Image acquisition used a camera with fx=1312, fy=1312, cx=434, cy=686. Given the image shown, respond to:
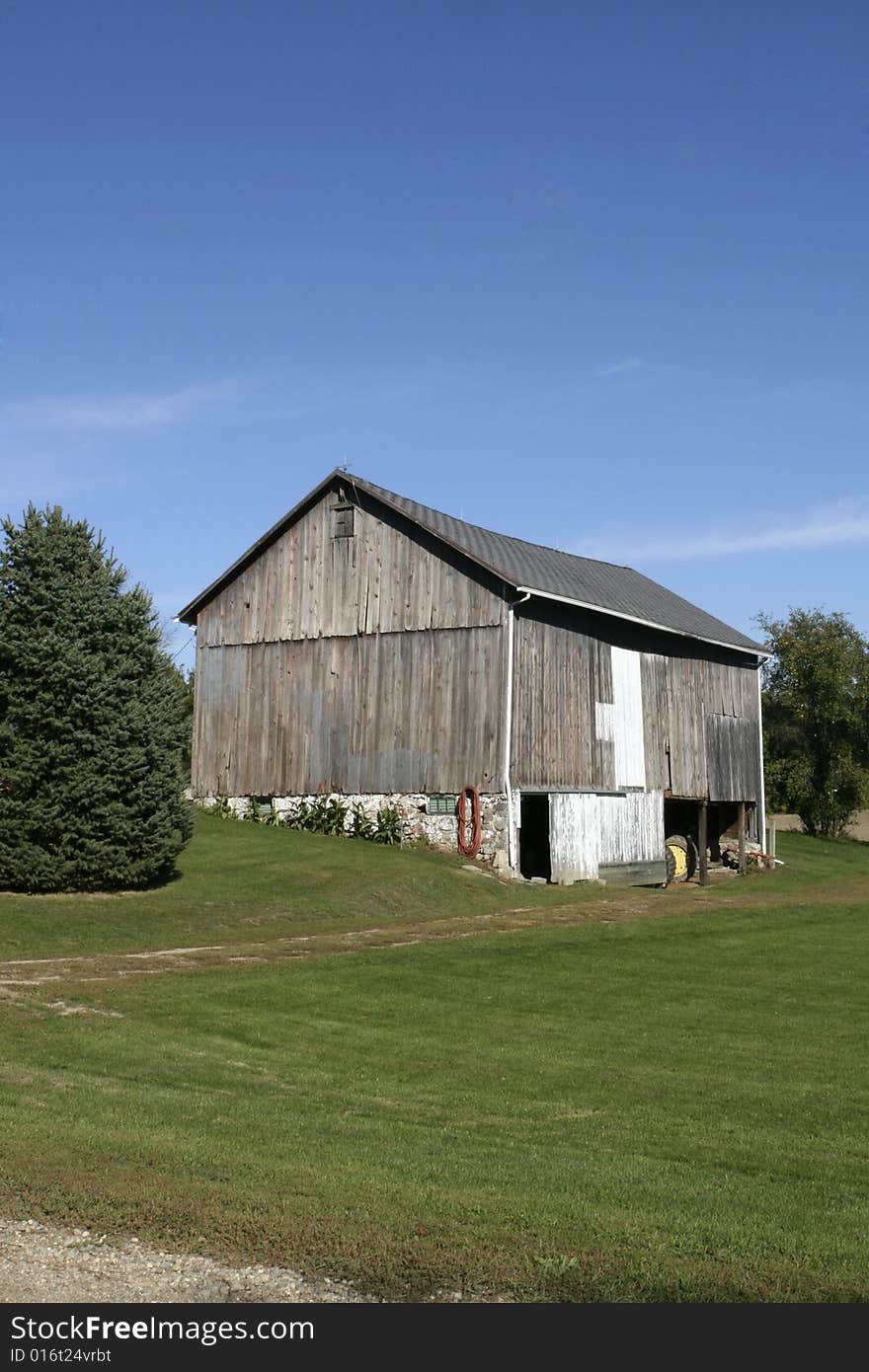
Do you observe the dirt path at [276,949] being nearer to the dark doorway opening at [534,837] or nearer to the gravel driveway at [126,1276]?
the dark doorway opening at [534,837]

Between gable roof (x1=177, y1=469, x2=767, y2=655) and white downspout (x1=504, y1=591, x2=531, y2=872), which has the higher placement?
gable roof (x1=177, y1=469, x2=767, y2=655)

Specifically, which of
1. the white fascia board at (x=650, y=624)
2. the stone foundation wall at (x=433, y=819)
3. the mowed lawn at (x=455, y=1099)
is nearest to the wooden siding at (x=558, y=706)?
the white fascia board at (x=650, y=624)

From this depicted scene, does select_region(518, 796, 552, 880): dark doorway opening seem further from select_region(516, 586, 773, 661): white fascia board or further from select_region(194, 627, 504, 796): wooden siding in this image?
select_region(516, 586, 773, 661): white fascia board

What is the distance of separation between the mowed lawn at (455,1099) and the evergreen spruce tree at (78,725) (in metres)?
1.18

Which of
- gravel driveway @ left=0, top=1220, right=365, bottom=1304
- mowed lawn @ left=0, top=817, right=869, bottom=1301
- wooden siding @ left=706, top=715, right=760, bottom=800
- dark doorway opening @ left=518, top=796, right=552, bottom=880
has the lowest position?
mowed lawn @ left=0, top=817, right=869, bottom=1301

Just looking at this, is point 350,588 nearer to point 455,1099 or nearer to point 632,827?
point 632,827

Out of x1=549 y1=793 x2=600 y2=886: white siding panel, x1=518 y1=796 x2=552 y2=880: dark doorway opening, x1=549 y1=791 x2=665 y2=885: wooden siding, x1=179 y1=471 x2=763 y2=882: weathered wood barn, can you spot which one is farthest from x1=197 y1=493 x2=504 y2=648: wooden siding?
x1=518 y1=796 x2=552 y2=880: dark doorway opening

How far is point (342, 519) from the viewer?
41094 millimetres

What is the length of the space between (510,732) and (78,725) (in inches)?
535

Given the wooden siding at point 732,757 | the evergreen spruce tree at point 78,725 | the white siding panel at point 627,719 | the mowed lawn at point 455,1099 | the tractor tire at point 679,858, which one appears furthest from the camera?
the wooden siding at point 732,757

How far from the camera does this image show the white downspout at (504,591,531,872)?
37.3m

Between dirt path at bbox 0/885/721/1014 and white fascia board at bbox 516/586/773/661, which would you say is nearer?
dirt path at bbox 0/885/721/1014

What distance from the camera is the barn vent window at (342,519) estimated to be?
40.9 metres

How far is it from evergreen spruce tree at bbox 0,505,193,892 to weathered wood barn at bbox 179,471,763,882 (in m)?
10.8
